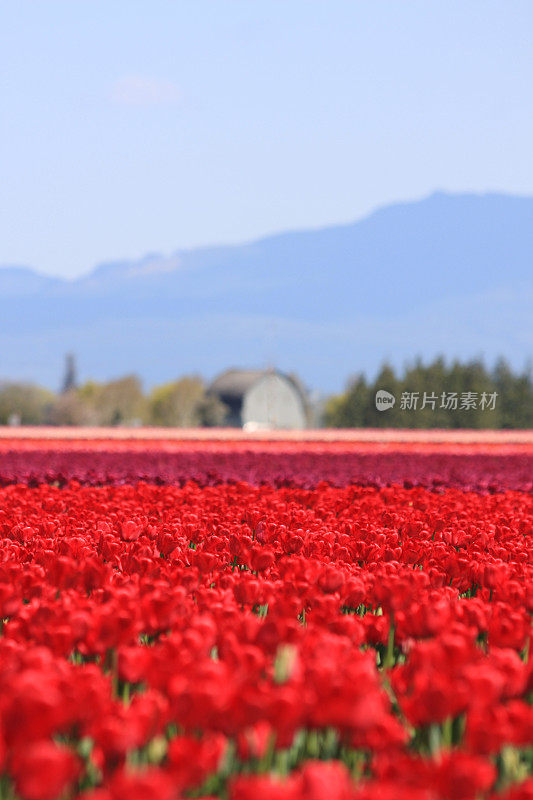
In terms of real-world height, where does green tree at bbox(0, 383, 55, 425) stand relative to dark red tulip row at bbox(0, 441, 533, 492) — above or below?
above

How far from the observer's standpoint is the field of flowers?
217 cm

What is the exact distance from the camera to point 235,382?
87938mm

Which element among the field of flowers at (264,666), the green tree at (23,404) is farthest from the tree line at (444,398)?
the field of flowers at (264,666)

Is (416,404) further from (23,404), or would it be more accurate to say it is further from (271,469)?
(271,469)

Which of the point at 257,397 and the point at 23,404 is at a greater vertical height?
the point at 257,397

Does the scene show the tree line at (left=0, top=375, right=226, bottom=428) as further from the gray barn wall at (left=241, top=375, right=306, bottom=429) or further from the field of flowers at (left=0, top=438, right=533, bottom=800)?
the field of flowers at (left=0, top=438, right=533, bottom=800)

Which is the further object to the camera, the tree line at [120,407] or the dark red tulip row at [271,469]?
the tree line at [120,407]

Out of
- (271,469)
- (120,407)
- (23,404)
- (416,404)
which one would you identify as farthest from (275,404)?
(271,469)

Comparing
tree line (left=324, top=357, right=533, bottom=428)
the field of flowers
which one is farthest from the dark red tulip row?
tree line (left=324, top=357, right=533, bottom=428)

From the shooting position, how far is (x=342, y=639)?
309 cm

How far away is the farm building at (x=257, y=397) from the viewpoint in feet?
281

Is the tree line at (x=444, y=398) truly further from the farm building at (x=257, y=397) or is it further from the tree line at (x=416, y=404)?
the farm building at (x=257, y=397)

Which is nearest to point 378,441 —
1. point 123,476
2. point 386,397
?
point 123,476

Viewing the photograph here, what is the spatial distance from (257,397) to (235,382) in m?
2.44
